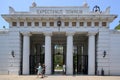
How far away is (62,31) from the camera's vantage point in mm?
30719

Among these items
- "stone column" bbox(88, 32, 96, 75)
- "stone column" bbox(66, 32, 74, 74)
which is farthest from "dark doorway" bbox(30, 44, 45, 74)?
"stone column" bbox(88, 32, 96, 75)

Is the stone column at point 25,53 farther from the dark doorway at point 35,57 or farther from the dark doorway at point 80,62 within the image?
the dark doorway at point 80,62

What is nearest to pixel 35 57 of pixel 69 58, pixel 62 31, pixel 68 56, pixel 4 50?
pixel 4 50

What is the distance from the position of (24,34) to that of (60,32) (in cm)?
435

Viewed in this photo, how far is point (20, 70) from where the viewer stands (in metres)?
30.7

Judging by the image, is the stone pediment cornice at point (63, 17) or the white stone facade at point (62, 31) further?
the white stone facade at point (62, 31)

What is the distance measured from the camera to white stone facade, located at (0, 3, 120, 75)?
30.3 metres

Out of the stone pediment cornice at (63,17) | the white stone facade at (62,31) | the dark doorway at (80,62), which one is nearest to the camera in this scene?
the stone pediment cornice at (63,17)

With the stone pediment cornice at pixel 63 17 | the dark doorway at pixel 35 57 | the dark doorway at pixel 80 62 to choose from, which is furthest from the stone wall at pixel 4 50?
the dark doorway at pixel 80 62

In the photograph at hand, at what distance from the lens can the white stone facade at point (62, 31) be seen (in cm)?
3031

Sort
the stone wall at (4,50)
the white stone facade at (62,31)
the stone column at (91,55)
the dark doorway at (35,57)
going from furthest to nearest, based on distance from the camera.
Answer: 1. the dark doorway at (35,57)
2. the stone wall at (4,50)
3. the stone column at (91,55)
4. the white stone facade at (62,31)

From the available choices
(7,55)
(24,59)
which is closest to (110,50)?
(24,59)

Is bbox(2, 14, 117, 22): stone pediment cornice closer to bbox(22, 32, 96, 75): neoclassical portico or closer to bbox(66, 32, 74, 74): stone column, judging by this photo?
bbox(22, 32, 96, 75): neoclassical portico

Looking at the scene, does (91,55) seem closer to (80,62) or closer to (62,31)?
(62,31)
